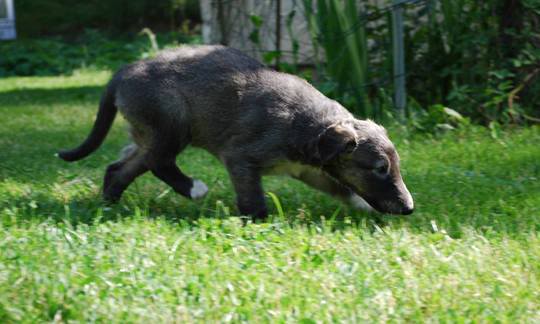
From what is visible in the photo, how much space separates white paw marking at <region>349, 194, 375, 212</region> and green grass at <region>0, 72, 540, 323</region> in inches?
2.7

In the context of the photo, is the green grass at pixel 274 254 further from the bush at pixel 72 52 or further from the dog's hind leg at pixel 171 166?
the bush at pixel 72 52

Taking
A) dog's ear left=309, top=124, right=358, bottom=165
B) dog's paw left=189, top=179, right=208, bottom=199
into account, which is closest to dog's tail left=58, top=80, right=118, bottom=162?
dog's paw left=189, top=179, right=208, bottom=199

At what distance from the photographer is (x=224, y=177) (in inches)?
282

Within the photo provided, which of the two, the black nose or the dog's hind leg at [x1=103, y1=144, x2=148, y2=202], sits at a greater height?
the dog's hind leg at [x1=103, y1=144, x2=148, y2=202]

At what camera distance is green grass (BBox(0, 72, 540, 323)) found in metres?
3.91

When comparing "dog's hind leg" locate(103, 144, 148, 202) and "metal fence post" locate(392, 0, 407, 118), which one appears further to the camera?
"metal fence post" locate(392, 0, 407, 118)

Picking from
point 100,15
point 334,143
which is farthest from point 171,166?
point 100,15

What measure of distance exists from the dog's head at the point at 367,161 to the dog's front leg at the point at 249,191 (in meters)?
0.47

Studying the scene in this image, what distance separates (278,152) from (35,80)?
39.3 feet

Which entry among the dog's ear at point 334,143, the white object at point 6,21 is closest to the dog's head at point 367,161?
the dog's ear at point 334,143

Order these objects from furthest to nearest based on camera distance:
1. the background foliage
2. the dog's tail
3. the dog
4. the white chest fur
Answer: the background foliage < the dog's tail < the white chest fur < the dog

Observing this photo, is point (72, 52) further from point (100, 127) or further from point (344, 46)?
point (100, 127)

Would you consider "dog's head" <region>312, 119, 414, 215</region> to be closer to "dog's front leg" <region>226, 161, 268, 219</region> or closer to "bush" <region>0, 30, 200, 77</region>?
"dog's front leg" <region>226, 161, 268, 219</region>

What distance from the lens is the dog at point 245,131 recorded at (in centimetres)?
558
